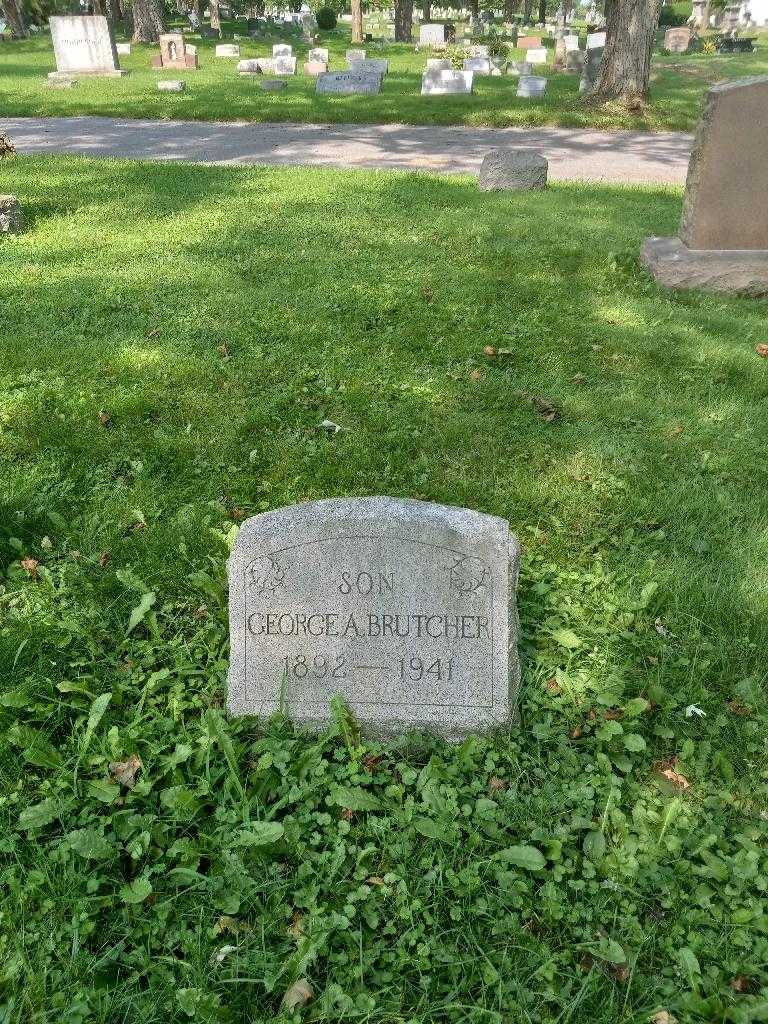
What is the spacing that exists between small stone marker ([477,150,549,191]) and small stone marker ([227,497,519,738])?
25.0 feet

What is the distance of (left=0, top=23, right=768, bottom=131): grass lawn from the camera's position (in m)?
14.8

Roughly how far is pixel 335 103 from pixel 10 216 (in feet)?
35.9

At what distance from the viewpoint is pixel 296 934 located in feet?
6.48

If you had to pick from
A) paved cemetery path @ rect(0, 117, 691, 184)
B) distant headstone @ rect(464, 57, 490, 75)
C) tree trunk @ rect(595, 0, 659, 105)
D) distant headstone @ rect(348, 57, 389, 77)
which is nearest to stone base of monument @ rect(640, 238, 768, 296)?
paved cemetery path @ rect(0, 117, 691, 184)

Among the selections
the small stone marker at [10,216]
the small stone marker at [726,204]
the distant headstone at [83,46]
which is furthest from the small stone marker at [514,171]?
the distant headstone at [83,46]

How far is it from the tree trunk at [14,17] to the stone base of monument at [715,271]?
38.8 meters

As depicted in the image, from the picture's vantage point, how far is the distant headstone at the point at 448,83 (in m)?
17.6

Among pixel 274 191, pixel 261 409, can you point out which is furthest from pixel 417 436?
pixel 274 191

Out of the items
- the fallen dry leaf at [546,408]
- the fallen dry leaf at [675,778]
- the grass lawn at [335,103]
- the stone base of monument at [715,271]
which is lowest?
the fallen dry leaf at [675,778]

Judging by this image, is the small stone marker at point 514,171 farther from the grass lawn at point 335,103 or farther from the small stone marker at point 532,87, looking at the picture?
the small stone marker at point 532,87

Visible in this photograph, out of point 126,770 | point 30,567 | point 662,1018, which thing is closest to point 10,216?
point 30,567

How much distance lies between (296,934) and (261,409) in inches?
113

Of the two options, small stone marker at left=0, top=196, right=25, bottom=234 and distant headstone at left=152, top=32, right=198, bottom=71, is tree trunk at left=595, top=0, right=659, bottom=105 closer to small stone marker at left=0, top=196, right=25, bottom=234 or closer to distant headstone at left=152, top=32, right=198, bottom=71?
small stone marker at left=0, top=196, right=25, bottom=234

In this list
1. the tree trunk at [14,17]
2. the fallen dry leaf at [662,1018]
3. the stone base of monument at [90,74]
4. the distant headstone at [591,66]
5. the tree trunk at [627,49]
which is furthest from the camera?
the tree trunk at [14,17]
